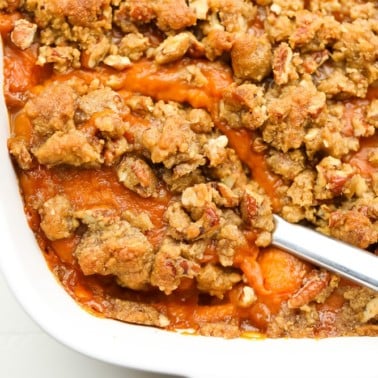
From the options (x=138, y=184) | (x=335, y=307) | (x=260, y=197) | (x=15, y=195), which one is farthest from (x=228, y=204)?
(x=15, y=195)

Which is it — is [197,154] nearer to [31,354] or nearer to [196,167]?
[196,167]

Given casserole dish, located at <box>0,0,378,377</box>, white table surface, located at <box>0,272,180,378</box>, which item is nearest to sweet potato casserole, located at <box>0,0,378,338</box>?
casserole dish, located at <box>0,0,378,377</box>

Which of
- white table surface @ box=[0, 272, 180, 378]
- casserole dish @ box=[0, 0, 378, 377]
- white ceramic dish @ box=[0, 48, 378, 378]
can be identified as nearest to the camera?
white ceramic dish @ box=[0, 48, 378, 378]

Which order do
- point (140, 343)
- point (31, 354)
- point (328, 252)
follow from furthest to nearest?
point (31, 354)
point (328, 252)
point (140, 343)

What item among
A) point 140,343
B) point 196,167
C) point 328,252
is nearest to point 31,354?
point 140,343

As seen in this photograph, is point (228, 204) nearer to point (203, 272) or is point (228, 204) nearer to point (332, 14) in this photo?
point (203, 272)

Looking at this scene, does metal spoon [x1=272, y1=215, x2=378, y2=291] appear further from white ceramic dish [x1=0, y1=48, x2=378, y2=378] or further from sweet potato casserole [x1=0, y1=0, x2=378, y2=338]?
white ceramic dish [x1=0, y1=48, x2=378, y2=378]
